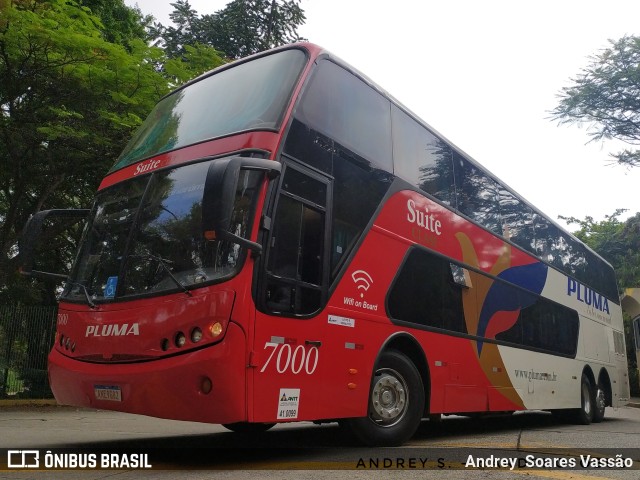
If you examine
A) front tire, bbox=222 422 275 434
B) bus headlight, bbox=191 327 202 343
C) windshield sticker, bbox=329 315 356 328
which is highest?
windshield sticker, bbox=329 315 356 328

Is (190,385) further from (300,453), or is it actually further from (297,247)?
(300,453)

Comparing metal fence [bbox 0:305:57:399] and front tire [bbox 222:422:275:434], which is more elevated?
metal fence [bbox 0:305:57:399]

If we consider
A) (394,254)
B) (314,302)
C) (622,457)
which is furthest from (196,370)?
(622,457)

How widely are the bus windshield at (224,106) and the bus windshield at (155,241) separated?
46cm

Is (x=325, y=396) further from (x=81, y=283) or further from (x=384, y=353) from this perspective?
(x=81, y=283)

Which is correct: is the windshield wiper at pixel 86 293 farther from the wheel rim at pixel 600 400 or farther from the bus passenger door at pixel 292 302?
the wheel rim at pixel 600 400

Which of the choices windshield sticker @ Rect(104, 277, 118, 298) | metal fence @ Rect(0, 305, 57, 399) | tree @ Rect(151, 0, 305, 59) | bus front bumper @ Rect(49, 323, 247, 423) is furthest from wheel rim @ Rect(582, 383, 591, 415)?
tree @ Rect(151, 0, 305, 59)

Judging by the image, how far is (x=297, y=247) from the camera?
18.5 feet

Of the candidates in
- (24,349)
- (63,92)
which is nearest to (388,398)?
(63,92)

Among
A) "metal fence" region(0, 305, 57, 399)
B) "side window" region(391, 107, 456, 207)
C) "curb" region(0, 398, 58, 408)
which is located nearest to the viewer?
"side window" region(391, 107, 456, 207)

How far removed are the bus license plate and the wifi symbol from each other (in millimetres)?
2468

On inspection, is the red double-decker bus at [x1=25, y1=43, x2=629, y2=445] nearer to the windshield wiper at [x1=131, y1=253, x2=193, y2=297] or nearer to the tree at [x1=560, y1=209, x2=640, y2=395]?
the windshield wiper at [x1=131, y1=253, x2=193, y2=297]

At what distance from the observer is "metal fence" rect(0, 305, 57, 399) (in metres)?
14.3

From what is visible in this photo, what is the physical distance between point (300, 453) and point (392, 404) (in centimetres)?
118
